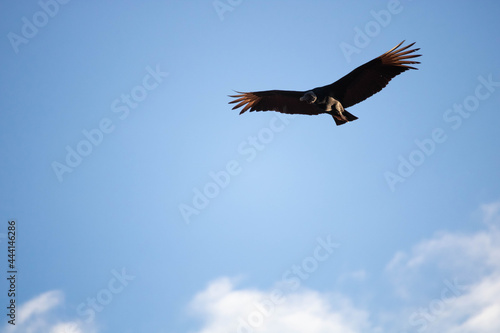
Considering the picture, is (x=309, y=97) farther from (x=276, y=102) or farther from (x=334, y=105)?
(x=276, y=102)

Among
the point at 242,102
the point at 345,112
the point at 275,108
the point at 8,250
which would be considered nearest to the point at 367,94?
the point at 345,112

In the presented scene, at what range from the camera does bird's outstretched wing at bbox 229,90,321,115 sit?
491 inches

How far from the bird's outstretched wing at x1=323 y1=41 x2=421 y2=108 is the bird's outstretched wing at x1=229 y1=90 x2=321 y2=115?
0.98m

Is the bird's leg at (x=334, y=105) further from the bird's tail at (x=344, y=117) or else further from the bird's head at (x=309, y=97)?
the bird's head at (x=309, y=97)

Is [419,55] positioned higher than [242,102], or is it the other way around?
[242,102]

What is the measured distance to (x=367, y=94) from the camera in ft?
37.9

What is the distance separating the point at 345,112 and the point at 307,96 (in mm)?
1229

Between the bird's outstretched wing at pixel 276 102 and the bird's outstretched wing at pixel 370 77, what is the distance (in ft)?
3.21

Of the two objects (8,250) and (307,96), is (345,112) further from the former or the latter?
(8,250)

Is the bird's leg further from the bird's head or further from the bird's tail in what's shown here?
the bird's head

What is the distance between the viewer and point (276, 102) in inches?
509

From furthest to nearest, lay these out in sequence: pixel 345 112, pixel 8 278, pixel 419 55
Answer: pixel 8 278, pixel 345 112, pixel 419 55

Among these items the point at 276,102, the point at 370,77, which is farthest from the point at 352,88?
the point at 276,102

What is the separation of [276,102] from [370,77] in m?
3.03
